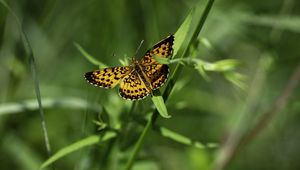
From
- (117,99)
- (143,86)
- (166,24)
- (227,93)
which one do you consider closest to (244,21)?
(166,24)

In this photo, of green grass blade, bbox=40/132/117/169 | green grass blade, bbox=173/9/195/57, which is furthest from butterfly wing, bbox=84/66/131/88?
green grass blade, bbox=173/9/195/57

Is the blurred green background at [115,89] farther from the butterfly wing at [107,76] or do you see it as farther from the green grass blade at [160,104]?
the green grass blade at [160,104]

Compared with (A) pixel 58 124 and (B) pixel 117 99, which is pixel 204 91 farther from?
(B) pixel 117 99

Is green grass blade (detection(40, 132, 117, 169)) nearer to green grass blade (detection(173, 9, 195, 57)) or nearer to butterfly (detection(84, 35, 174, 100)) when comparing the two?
butterfly (detection(84, 35, 174, 100))

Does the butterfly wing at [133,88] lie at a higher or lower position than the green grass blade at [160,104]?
lower

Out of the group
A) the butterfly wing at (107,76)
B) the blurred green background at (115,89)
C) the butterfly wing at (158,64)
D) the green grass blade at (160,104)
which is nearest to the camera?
the green grass blade at (160,104)

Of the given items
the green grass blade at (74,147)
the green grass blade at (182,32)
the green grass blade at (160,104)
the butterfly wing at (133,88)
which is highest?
the green grass blade at (182,32)

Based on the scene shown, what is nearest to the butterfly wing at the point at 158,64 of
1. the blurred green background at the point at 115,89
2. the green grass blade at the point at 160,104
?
the green grass blade at the point at 160,104
